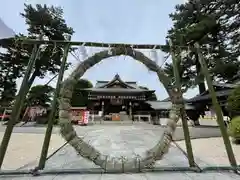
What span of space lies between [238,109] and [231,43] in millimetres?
7265

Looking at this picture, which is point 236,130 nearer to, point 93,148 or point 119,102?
point 93,148

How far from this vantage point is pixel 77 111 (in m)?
18.1

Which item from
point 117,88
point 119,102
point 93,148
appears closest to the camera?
point 93,148

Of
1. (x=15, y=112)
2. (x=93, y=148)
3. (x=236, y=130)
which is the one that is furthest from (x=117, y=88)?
(x=15, y=112)

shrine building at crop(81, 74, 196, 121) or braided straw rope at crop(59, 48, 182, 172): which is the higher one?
shrine building at crop(81, 74, 196, 121)

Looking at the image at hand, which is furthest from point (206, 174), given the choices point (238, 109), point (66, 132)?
point (238, 109)

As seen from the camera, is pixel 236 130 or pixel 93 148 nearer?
pixel 93 148

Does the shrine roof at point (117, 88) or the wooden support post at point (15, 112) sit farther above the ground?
the shrine roof at point (117, 88)

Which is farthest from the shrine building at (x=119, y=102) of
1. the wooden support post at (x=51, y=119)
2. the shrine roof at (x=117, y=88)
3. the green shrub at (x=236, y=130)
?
the wooden support post at (x=51, y=119)

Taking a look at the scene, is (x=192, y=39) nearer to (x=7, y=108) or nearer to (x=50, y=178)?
(x=50, y=178)

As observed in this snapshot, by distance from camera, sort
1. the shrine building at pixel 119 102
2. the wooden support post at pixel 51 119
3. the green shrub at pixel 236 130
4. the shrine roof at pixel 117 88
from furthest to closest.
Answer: the shrine roof at pixel 117 88, the shrine building at pixel 119 102, the green shrub at pixel 236 130, the wooden support post at pixel 51 119

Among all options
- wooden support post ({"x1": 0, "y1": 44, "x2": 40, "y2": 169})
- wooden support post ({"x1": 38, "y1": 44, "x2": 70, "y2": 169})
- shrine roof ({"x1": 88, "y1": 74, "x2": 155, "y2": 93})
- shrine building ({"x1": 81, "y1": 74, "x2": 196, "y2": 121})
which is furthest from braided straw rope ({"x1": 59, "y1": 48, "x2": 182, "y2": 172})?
shrine roof ({"x1": 88, "y1": 74, "x2": 155, "y2": 93})

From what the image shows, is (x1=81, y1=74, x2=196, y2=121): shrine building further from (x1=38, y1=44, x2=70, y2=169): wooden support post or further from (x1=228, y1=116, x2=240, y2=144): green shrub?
(x1=38, y1=44, x2=70, y2=169): wooden support post

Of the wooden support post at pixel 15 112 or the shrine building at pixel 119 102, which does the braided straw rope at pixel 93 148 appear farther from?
the shrine building at pixel 119 102
